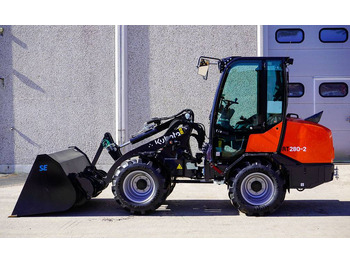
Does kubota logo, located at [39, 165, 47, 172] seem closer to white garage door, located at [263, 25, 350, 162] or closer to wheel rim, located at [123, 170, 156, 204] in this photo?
wheel rim, located at [123, 170, 156, 204]

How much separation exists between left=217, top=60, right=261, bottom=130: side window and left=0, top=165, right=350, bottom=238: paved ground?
1381mm

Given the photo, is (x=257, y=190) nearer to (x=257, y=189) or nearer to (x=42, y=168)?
(x=257, y=189)

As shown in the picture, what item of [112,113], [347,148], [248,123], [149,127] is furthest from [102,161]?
[347,148]

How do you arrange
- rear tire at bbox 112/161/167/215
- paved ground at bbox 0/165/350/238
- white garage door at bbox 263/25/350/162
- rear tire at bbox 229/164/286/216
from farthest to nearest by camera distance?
white garage door at bbox 263/25/350/162, rear tire at bbox 112/161/167/215, rear tire at bbox 229/164/286/216, paved ground at bbox 0/165/350/238

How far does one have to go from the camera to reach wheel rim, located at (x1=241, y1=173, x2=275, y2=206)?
6.07 metres

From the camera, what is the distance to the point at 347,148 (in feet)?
34.0

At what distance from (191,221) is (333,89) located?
6.35 m

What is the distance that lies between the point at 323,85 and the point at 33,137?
292 inches

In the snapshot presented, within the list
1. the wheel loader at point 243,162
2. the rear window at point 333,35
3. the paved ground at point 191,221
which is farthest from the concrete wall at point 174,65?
the wheel loader at point 243,162

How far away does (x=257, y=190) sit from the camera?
20.2 feet

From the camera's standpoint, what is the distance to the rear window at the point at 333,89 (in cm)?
1041

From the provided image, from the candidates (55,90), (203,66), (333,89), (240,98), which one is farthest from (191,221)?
(333,89)

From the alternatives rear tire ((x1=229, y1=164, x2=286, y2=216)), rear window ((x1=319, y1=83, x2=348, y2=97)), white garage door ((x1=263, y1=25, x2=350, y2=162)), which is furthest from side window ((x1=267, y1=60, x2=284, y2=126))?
rear window ((x1=319, y1=83, x2=348, y2=97))

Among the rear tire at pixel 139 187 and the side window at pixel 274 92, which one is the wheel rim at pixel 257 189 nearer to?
the side window at pixel 274 92
